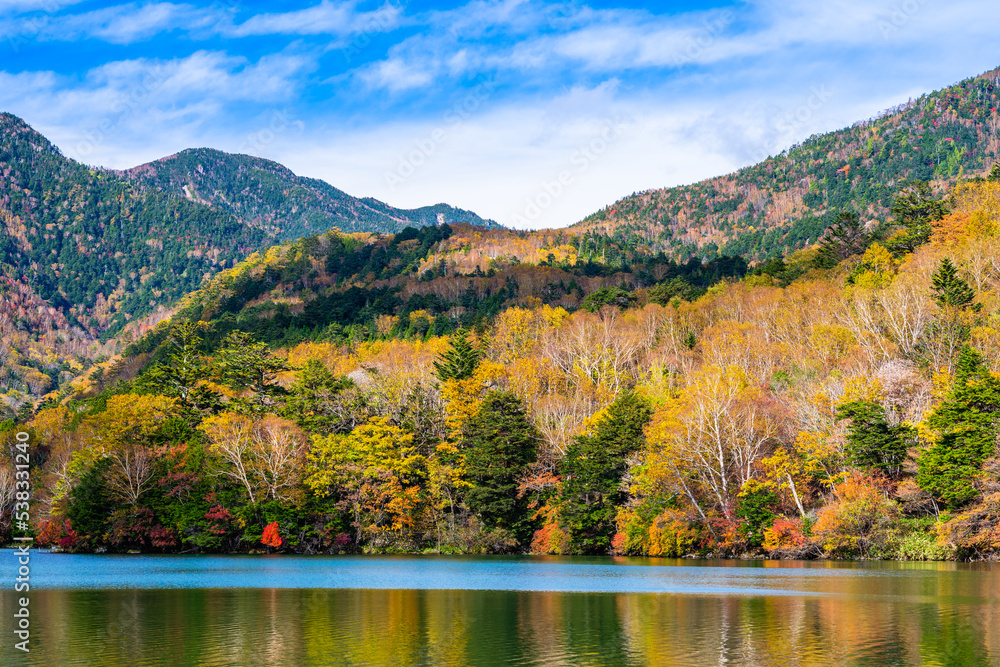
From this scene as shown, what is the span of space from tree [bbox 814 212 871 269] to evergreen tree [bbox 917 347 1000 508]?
5310 centimetres

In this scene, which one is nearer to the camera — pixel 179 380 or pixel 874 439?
pixel 874 439

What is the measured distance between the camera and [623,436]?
→ 6806 centimetres

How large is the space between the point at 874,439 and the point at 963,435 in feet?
16.4

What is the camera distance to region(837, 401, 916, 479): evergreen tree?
5531 cm

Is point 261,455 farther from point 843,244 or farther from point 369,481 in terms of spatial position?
point 843,244

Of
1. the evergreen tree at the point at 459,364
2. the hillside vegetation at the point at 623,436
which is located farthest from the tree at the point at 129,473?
the evergreen tree at the point at 459,364

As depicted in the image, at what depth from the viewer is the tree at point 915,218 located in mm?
92250

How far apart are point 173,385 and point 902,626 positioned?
246 feet

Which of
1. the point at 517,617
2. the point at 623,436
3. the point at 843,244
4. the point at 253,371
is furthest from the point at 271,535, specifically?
the point at 843,244

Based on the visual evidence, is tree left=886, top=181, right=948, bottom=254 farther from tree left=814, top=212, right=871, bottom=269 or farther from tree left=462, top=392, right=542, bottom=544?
tree left=462, top=392, right=542, bottom=544

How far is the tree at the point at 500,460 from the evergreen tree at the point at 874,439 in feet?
90.2

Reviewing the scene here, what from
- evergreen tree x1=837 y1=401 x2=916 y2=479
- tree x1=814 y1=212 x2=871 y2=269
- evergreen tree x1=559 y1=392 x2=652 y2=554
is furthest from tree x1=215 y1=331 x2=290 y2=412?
tree x1=814 y1=212 x2=871 y2=269

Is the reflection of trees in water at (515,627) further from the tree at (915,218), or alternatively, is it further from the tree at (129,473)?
the tree at (915,218)

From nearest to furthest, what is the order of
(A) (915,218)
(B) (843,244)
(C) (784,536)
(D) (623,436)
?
(C) (784,536), (D) (623,436), (A) (915,218), (B) (843,244)
